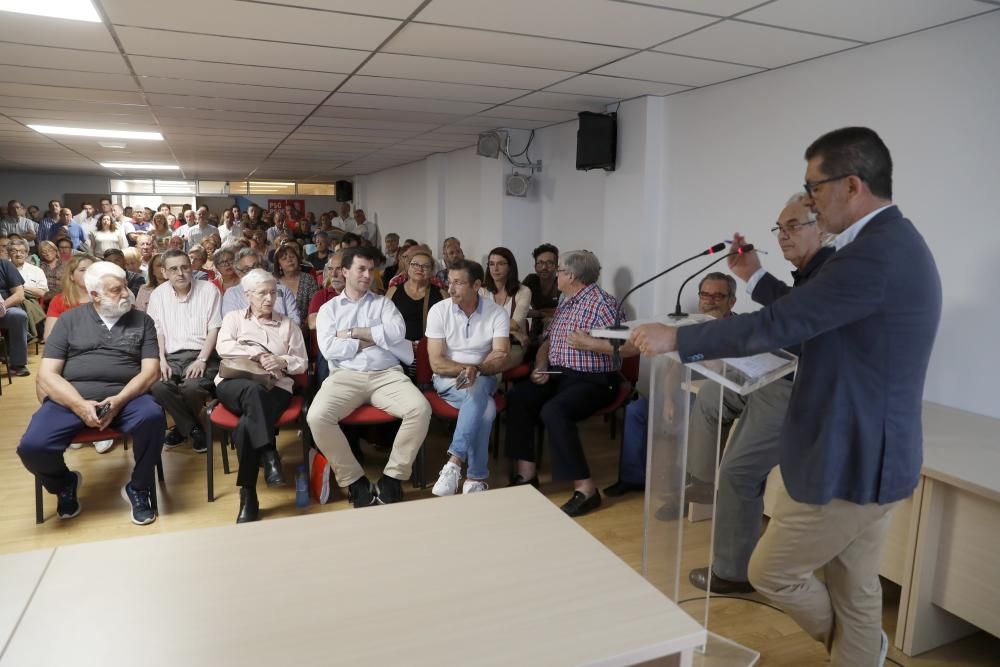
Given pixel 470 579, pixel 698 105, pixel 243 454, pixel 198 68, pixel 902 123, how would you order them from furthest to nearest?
pixel 698 105 < pixel 198 68 < pixel 243 454 < pixel 902 123 < pixel 470 579

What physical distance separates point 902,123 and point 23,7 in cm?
401

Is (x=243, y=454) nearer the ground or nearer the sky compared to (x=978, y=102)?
nearer the ground

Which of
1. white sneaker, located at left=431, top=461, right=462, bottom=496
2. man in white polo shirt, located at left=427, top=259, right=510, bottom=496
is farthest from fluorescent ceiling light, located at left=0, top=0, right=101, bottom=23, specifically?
white sneaker, located at left=431, top=461, right=462, bottom=496

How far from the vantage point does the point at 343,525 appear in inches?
62.7

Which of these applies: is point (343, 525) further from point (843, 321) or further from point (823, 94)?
point (823, 94)

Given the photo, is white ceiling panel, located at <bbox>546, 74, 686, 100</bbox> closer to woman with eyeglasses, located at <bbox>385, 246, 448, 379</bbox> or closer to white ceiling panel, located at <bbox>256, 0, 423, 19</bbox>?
woman with eyeglasses, located at <bbox>385, 246, 448, 379</bbox>

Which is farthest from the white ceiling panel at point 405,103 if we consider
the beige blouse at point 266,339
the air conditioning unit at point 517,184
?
the beige blouse at point 266,339

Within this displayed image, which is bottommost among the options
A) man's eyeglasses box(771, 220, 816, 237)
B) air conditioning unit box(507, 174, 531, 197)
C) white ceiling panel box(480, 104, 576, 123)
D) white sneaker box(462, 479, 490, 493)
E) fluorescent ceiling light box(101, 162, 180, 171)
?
white sneaker box(462, 479, 490, 493)

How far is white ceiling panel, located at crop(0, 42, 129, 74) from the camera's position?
363cm

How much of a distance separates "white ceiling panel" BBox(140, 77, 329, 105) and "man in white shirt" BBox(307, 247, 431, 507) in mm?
1522

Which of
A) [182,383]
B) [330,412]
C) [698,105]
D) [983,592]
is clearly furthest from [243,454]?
[698,105]

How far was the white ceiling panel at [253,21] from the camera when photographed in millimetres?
2857

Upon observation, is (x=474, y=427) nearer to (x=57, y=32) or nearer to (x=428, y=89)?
(x=428, y=89)

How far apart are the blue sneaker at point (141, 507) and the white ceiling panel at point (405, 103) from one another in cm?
296
